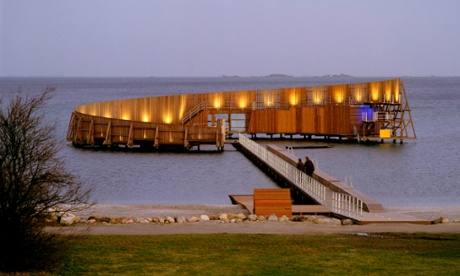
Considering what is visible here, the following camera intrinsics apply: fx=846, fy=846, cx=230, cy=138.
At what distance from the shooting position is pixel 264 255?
A: 18312 mm

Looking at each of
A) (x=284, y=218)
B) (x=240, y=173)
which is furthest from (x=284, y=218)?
(x=240, y=173)

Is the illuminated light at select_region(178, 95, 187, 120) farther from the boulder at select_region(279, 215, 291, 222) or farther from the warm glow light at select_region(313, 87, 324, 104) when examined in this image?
the boulder at select_region(279, 215, 291, 222)

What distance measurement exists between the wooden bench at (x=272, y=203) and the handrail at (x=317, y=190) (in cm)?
193

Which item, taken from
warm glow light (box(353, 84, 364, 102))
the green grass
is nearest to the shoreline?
the green grass

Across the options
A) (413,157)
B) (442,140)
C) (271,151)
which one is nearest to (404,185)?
(271,151)

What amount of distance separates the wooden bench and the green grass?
5482mm

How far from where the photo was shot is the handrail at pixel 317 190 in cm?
2728

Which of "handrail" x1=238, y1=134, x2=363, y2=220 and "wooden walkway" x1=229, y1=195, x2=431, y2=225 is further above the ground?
"handrail" x1=238, y1=134, x2=363, y2=220

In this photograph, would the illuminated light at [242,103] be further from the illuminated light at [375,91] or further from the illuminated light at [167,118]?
the illuminated light at [375,91]

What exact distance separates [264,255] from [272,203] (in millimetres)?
8472

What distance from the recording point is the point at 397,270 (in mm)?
16844

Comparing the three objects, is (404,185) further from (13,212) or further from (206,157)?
(13,212)

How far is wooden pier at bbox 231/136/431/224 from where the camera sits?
2605 cm

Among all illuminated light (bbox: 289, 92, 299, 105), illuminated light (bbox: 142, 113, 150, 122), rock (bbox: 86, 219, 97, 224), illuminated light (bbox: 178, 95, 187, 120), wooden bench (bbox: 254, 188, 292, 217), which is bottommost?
rock (bbox: 86, 219, 97, 224)
